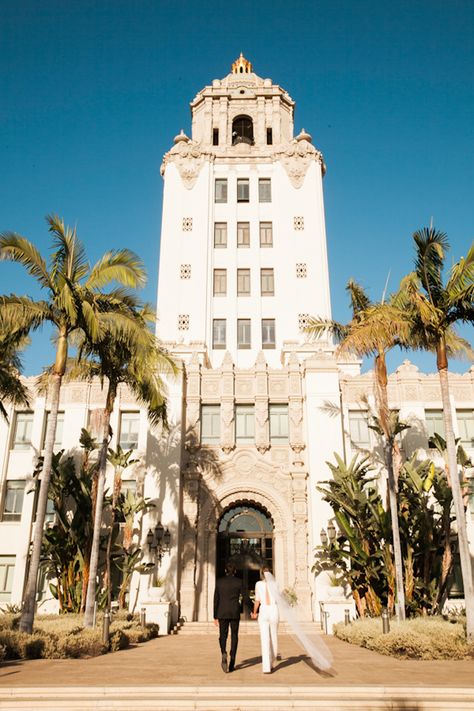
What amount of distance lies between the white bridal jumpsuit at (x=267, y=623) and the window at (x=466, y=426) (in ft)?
56.2

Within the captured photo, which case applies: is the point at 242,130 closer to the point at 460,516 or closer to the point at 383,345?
the point at 383,345

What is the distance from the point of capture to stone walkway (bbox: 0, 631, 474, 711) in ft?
26.3

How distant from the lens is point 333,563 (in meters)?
21.3

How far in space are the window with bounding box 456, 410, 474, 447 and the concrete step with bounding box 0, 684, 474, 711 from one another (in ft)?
58.1

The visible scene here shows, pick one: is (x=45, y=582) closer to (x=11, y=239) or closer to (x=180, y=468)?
(x=180, y=468)

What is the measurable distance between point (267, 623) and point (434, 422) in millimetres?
17489

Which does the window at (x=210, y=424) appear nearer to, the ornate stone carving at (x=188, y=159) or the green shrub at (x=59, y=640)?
the green shrub at (x=59, y=640)

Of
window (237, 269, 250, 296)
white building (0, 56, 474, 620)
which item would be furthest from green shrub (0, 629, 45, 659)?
window (237, 269, 250, 296)

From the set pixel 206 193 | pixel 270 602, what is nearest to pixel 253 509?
pixel 270 602

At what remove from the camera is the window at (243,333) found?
106 feet

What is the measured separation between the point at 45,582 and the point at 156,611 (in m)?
5.80

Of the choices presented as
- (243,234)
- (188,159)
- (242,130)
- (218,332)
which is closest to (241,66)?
(242,130)

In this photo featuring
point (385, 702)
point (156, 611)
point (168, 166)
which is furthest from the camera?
point (168, 166)

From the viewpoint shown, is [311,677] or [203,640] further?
[203,640]
